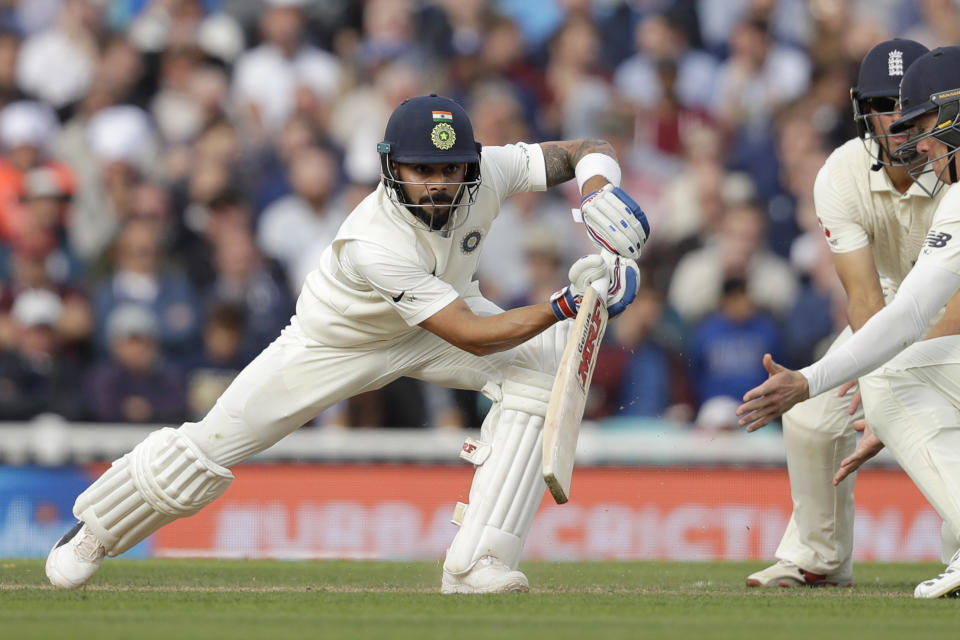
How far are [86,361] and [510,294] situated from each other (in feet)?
8.85

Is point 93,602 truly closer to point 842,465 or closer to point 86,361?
point 842,465

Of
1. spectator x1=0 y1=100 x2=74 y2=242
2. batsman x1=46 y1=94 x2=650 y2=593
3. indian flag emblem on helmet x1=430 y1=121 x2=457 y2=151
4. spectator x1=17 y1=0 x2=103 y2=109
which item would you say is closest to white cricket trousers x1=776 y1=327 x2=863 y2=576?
batsman x1=46 y1=94 x2=650 y2=593

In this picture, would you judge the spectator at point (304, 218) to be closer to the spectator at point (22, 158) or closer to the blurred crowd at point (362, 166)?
the blurred crowd at point (362, 166)

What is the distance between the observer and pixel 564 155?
6105mm

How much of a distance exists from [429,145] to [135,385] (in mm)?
4040

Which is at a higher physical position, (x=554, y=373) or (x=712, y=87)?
(x=712, y=87)

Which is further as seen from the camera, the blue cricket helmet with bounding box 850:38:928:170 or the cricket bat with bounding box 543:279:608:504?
the blue cricket helmet with bounding box 850:38:928:170

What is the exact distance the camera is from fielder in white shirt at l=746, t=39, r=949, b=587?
224 inches

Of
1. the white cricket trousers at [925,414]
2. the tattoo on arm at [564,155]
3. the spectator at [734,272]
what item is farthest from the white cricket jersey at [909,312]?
the spectator at [734,272]

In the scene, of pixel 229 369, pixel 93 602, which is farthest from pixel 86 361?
pixel 93 602

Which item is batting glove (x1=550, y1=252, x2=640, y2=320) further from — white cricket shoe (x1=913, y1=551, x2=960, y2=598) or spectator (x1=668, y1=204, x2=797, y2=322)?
spectator (x1=668, y1=204, x2=797, y2=322)

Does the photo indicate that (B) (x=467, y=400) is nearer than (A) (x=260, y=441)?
No

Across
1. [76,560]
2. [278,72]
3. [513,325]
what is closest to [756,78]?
[278,72]

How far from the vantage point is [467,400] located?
30.1 feet
